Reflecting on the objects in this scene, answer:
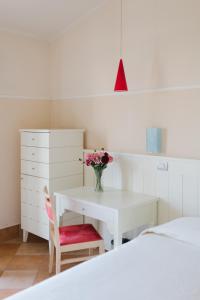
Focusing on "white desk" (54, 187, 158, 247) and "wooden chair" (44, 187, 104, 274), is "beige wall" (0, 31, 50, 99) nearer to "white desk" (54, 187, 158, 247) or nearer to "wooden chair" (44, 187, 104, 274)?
"white desk" (54, 187, 158, 247)

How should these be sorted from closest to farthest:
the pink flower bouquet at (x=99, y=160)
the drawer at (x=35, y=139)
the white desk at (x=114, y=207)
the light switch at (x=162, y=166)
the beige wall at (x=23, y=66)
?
the white desk at (x=114, y=207) < the light switch at (x=162, y=166) < the pink flower bouquet at (x=99, y=160) < the drawer at (x=35, y=139) < the beige wall at (x=23, y=66)

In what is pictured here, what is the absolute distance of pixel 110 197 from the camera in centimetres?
299

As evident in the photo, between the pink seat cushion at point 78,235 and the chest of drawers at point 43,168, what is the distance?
0.56 meters

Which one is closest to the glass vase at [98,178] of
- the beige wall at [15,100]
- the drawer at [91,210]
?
the drawer at [91,210]

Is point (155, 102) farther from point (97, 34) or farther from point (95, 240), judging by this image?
point (95, 240)

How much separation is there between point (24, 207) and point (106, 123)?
1.29 metres

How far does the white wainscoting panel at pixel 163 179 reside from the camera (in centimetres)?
275

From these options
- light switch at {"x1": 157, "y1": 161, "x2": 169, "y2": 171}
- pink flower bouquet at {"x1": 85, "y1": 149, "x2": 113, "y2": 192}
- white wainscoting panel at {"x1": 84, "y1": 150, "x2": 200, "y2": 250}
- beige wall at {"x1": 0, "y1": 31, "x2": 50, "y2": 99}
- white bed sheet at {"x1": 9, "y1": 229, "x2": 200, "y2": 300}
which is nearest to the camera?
white bed sheet at {"x1": 9, "y1": 229, "x2": 200, "y2": 300}

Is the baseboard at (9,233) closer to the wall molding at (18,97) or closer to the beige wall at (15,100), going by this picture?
the beige wall at (15,100)

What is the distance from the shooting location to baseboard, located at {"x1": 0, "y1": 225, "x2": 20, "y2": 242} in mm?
3744

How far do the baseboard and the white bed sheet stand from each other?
7.11ft

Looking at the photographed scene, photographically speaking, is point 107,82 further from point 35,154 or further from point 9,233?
point 9,233

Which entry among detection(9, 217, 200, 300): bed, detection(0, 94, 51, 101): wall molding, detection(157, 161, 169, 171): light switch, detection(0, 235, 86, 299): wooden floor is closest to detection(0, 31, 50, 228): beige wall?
detection(0, 94, 51, 101): wall molding

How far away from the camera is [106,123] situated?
3.47 metres
